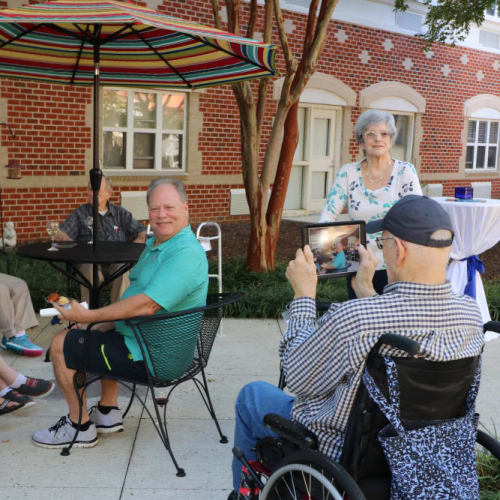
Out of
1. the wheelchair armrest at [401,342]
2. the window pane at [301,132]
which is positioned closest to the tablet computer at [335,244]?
the wheelchair armrest at [401,342]

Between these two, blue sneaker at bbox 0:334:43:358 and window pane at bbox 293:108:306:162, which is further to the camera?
window pane at bbox 293:108:306:162

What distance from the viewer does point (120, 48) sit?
4.72m

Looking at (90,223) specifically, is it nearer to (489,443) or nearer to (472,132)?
(489,443)

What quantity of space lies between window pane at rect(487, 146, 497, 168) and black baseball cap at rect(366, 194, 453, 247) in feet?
55.7

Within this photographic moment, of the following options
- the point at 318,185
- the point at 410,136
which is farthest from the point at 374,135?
the point at 410,136

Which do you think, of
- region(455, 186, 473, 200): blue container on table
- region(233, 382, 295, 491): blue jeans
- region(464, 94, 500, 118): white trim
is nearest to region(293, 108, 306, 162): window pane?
region(464, 94, 500, 118): white trim

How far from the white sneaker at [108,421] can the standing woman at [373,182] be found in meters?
1.45

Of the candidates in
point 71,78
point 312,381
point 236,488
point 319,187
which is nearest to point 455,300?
point 312,381

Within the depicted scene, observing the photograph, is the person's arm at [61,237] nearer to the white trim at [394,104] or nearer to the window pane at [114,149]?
the window pane at [114,149]

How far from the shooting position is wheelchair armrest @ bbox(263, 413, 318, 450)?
2.10m

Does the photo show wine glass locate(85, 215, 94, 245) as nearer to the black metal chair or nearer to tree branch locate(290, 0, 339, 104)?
the black metal chair

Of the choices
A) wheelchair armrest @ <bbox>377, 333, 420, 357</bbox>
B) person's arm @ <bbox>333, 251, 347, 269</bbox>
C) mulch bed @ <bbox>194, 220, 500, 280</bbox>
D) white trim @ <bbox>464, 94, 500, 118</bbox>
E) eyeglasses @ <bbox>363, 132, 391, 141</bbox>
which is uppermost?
white trim @ <bbox>464, 94, 500, 118</bbox>

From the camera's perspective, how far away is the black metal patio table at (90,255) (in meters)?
4.11

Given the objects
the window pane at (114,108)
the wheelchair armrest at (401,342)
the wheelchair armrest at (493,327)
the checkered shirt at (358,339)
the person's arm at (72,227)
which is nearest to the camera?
the wheelchair armrest at (401,342)
